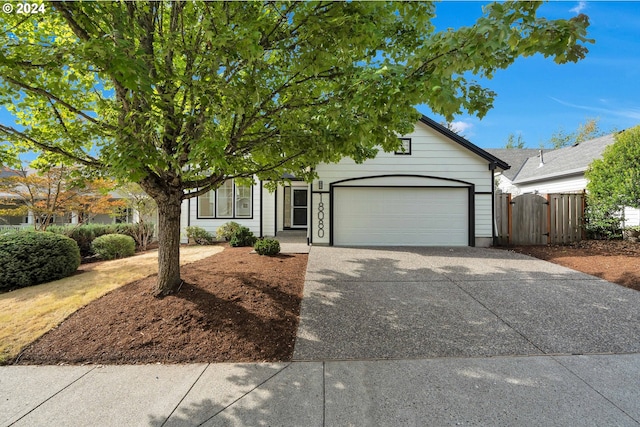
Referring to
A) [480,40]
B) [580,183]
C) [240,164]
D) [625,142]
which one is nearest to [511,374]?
[480,40]

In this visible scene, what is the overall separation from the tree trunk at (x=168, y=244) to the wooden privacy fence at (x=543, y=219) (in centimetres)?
1018

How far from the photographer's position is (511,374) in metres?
2.76

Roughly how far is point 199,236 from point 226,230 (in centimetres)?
102

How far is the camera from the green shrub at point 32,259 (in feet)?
18.3

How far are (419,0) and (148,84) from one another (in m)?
3.30

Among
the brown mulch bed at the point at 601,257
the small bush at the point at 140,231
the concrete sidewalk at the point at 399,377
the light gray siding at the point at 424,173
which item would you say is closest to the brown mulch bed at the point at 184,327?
the concrete sidewalk at the point at 399,377

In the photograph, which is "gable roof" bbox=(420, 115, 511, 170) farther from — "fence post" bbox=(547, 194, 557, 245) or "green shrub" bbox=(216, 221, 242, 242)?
"green shrub" bbox=(216, 221, 242, 242)

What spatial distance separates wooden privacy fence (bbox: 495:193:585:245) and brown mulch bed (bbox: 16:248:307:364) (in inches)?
344

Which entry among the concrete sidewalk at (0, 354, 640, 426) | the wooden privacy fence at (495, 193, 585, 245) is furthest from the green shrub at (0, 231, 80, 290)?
the wooden privacy fence at (495, 193, 585, 245)

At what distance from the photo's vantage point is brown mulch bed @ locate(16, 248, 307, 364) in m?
3.12

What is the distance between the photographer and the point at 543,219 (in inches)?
384

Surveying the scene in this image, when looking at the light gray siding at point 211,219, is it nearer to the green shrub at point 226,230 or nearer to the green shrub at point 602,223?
the green shrub at point 226,230

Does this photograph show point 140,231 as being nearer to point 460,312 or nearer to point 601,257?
point 460,312

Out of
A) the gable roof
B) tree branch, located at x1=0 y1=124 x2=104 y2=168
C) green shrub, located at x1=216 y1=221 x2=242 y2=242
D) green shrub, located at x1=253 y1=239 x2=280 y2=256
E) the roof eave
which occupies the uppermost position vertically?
the gable roof
